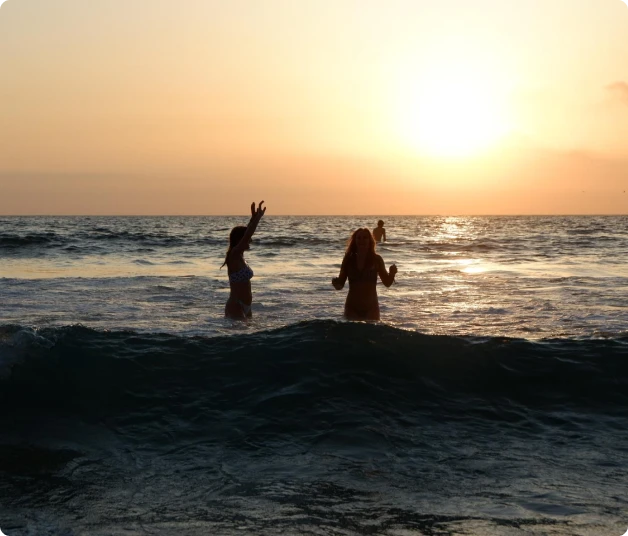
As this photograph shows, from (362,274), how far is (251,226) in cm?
164

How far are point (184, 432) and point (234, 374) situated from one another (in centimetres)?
147

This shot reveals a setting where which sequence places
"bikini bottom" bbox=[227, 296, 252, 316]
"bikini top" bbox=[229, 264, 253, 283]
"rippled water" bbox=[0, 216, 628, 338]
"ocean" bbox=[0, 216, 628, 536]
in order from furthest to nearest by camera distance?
"rippled water" bbox=[0, 216, 628, 338] → "bikini bottom" bbox=[227, 296, 252, 316] → "bikini top" bbox=[229, 264, 253, 283] → "ocean" bbox=[0, 216, 628, 536]

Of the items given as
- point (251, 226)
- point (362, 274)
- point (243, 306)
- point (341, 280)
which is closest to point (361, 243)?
point (362, 274)

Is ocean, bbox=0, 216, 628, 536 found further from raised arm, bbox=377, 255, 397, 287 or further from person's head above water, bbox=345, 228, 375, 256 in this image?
person's head above water, bbox=345, 228, 375, 256

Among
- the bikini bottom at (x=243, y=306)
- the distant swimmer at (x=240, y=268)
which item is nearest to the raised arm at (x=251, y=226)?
the distant swimmer at (x=240, y=268)

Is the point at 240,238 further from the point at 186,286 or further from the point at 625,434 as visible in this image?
the point at 186,286

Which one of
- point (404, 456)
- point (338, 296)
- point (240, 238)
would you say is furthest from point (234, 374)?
point (338, 296)

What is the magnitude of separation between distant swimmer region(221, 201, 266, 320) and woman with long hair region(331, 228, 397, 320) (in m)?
1.33

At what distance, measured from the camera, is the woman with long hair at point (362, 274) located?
31.3 ft

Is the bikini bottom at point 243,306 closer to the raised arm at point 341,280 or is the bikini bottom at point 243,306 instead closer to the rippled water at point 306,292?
the rippled water at point 306,292

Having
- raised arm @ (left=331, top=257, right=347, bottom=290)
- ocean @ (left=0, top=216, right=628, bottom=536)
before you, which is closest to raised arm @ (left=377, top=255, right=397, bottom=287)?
raised arm @ (left=331, top=257, right=347, bottom=290)

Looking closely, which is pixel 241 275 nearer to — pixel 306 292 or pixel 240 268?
pixel 240 268

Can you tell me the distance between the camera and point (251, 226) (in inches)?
378

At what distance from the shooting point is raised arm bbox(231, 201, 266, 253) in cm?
948
